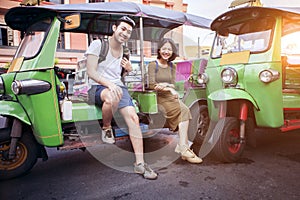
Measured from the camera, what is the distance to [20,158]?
2.91 metres

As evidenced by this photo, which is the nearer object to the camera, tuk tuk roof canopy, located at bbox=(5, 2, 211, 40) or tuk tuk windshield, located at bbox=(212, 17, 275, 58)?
tuk tuk roof canopy, located at bbox=(5, 2, 211, 40)

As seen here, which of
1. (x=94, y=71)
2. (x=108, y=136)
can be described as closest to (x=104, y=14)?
(x=94, y=71)

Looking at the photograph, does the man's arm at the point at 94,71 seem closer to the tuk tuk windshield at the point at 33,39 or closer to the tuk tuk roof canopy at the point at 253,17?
the tuk tuk windshield at the point at 33,39

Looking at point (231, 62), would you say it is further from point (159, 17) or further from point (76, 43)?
point (76, 43)

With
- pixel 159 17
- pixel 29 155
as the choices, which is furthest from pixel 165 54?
pixel 29 155

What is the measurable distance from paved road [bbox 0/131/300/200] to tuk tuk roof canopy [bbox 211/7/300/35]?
198 cm

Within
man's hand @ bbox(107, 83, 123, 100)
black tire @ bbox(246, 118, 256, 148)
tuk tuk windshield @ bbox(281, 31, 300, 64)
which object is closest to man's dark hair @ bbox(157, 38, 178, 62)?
man's hand @ bbox(107, 83, 123, 100)

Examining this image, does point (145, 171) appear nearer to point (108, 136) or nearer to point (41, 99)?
point (108, 136)

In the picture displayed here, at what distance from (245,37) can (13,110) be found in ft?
10.9

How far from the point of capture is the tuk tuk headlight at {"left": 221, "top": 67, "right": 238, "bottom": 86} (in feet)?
11.2

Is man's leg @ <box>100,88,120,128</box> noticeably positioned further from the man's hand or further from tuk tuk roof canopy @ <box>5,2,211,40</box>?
tuk tuk roof canopy @ <box>5,2,211,40</box>

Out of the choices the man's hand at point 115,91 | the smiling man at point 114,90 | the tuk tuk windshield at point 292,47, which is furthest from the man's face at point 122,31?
the tuk tuk windshield at point 292,47

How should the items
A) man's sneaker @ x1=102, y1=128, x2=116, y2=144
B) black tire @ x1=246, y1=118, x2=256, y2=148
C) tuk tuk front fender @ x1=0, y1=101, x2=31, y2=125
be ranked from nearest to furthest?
tuk tuk front fender @ x1=0, y1=101, x2=31, y2=125
man's sneaker @ x1=102, y1=128, x2=116, y2=144
black tire @ x1=246, y1=118, x2=256, y2=148

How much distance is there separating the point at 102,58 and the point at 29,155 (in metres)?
1.47
